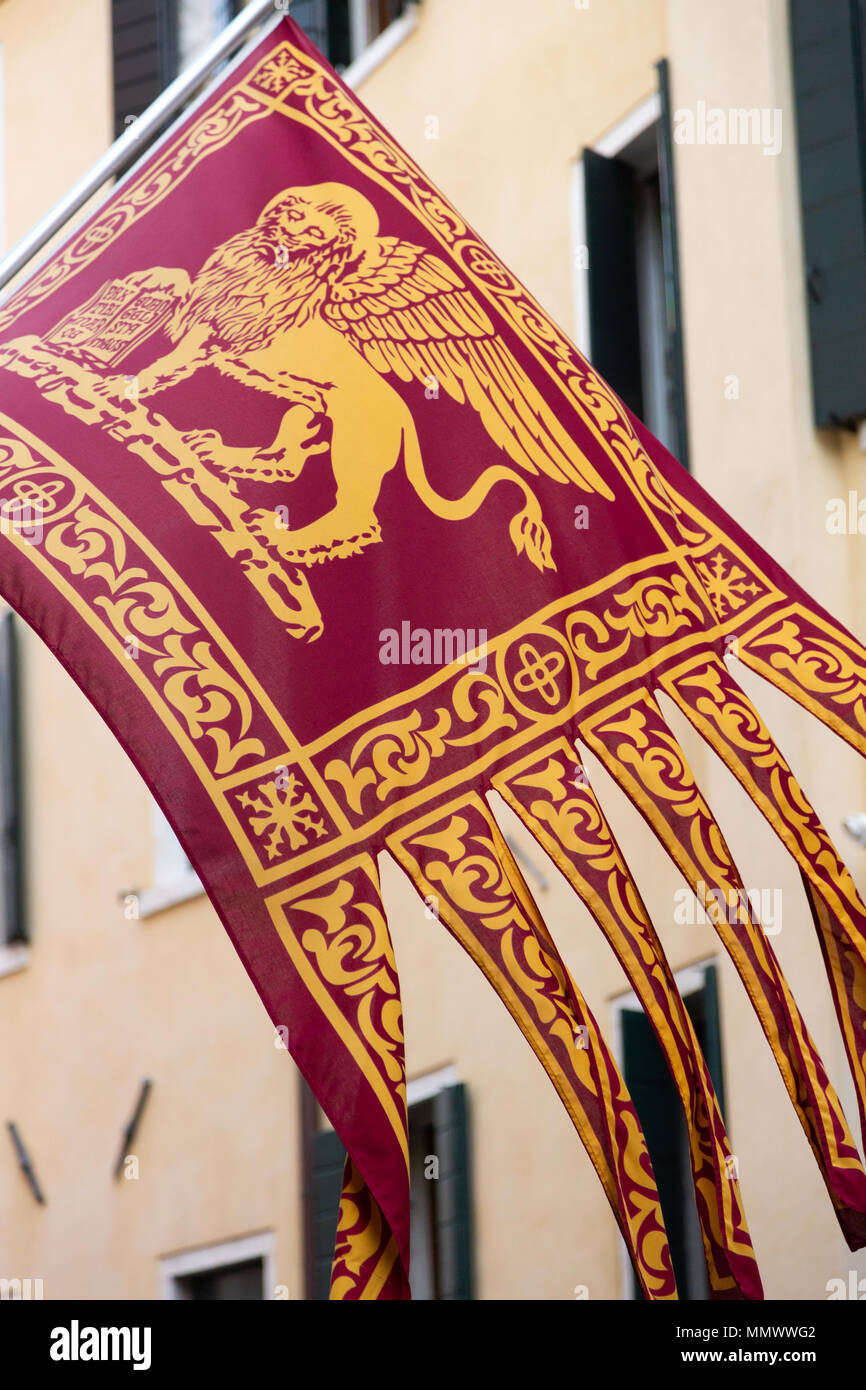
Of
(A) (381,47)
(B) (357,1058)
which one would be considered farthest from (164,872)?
(B) (357,1058)

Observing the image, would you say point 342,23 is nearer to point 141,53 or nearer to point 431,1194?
point 141,53

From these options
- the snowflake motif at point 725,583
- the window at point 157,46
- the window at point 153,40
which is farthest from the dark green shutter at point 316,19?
the snowflake motif at point 725,583

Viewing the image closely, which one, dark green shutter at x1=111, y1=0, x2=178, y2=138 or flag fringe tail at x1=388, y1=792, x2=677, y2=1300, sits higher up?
dark green shutter at x1=111, y1=0, x2=178, y2=138

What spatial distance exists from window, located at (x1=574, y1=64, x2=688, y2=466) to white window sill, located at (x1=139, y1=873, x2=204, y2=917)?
10.7 ft

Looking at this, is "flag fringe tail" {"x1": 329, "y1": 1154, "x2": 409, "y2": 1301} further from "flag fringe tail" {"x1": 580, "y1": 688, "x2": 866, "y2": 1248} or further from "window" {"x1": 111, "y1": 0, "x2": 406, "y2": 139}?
"window" {"x1": 111, "y1": 0, "x2": 406, "y2": 139}

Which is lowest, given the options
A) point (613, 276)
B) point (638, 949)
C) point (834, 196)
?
point (638, 949)

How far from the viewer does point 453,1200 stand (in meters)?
7.75

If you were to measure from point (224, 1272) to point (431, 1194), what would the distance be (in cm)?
190

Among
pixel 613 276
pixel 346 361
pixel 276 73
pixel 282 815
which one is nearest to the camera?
pixel 282 815

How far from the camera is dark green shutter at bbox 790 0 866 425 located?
20.4 ft

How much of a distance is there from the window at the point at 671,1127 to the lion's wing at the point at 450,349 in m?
2.56

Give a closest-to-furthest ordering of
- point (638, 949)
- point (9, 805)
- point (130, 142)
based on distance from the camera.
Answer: point (638, 949) → point (130, 142) → point (9, 805)

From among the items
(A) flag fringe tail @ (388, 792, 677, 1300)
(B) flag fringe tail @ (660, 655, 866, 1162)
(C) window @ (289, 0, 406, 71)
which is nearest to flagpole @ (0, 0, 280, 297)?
(B) flag fringe tail @ (660, 655, 866, 1162)

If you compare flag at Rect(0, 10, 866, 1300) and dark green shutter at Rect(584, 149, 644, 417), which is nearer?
flag at Rect(0, 10, 866, 1300)
